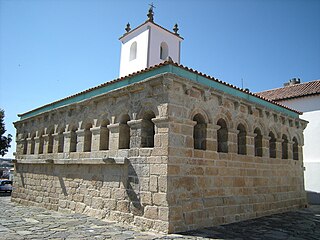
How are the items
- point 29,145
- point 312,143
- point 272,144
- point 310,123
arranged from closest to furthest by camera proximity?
point 272,144, point 29,145, point 312,143, point 310,123

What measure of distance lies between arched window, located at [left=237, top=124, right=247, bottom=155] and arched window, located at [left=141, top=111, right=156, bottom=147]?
2.56 metres

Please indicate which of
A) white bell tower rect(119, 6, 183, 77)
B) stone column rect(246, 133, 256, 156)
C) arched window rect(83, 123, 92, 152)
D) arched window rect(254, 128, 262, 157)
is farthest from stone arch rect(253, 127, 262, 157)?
white bell tower rect(119, 6, 183, 77)

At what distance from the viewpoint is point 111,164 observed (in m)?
6.37

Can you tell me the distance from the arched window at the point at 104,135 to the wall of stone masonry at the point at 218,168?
231cm

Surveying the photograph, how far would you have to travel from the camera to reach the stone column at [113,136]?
21.0 ft

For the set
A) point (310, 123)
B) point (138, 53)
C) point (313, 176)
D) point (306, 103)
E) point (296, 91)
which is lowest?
point (313, 176)

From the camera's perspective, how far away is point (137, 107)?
236 inches

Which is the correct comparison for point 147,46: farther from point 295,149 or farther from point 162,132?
point 162,132

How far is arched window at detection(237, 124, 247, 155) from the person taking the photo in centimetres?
718

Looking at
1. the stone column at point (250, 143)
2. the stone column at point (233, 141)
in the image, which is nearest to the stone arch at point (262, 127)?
the stone column at point (250, 143)

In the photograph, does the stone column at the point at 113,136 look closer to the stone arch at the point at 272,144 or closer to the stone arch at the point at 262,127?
the stone arch at the point at 262,127

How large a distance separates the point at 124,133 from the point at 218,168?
7.49 feet

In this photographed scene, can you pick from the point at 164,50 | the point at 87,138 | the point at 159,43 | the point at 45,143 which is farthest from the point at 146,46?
the point at 87,138

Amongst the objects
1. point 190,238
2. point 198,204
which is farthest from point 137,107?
point 190,238
